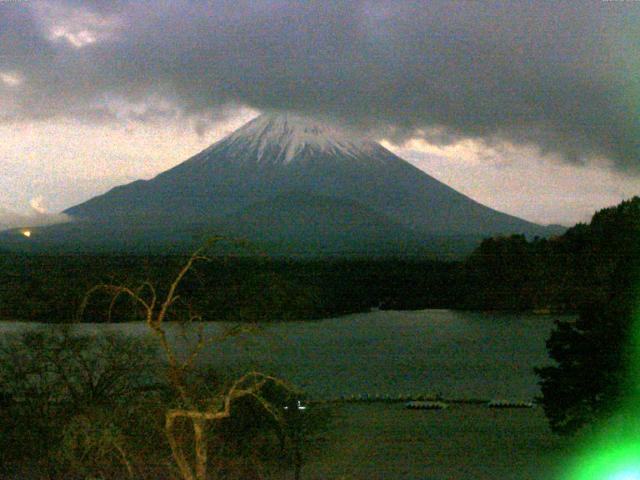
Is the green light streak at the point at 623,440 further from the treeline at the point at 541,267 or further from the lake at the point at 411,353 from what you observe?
the treeline at the point at 541,267

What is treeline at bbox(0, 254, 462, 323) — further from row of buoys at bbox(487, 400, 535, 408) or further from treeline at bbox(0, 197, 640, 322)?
row of buoys at bbox(487, 400, 535, 408)

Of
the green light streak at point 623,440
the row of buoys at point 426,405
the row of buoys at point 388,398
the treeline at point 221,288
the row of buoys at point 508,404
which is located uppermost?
the treeline at point 221,288

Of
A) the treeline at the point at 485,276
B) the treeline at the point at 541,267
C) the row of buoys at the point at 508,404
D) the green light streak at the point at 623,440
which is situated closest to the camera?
the green light streak at the point at 623,440

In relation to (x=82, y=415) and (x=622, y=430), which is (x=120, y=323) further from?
(x=622, y=430)

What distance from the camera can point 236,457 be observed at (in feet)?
32.2

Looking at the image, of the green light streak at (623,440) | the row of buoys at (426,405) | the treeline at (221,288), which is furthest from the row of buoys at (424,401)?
the green light streak at (623,440)

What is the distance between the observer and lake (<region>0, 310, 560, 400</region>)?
21422 millimetres

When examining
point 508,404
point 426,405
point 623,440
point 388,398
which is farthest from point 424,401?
point 623,440

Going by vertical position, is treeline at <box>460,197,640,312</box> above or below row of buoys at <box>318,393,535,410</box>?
above

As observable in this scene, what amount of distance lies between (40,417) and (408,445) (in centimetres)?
704

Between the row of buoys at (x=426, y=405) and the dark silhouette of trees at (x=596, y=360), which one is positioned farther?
the row of buoys at (x=426, y=405)

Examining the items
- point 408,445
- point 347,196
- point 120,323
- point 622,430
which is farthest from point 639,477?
point 347,196

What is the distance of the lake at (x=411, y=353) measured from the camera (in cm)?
2142

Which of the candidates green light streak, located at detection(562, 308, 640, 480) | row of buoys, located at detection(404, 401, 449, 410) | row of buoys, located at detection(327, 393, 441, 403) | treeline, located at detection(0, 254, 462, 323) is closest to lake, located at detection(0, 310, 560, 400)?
row of buoys, located at detection(327, 393, 441, 403)
